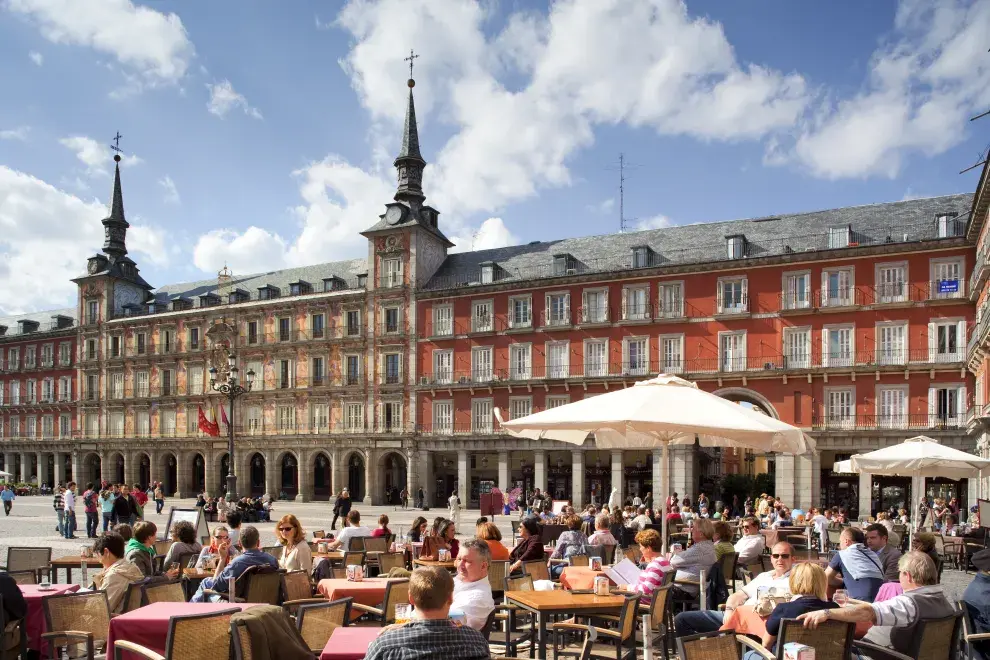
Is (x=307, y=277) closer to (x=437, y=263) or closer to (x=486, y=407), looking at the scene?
(x=437, y=263)

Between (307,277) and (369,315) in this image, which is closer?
(369,315)

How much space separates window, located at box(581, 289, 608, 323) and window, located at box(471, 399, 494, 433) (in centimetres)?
679

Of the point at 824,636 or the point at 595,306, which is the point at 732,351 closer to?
the point at 595,306

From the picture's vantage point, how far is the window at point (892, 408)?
1335 inches

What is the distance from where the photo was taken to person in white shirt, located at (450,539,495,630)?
707 cm

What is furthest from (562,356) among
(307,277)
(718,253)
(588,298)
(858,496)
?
(307,277)

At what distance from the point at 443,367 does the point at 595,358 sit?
8484 millimetres

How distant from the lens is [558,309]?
1610 inches

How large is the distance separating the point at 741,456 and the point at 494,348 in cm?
1793

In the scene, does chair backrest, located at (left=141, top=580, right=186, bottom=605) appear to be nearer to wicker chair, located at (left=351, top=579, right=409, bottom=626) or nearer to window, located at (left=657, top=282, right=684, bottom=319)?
wicker chair, located at (left=351, top=579, right=409, bottom=626)

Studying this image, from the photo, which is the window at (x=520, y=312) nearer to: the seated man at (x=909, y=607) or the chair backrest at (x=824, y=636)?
the seated man at (x=909, y=607)

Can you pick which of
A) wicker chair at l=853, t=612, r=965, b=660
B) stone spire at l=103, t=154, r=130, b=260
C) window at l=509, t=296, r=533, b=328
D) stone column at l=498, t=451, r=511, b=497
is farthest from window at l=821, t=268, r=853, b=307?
stone spire at l=103, t=154, r=130, b=260

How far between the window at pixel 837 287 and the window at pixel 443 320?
60.0ft

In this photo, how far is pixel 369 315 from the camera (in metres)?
45.8
